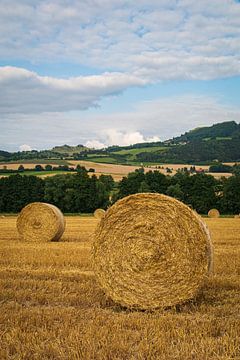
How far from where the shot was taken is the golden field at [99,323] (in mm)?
4668

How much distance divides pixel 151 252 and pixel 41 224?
A: 1060 centimetres

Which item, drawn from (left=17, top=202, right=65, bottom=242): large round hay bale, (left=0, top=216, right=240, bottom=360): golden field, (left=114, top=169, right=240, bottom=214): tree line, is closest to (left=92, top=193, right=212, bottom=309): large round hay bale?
(left=0, top=216, right=240, bottom=360): golden field

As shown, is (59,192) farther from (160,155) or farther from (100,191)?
(160,155)

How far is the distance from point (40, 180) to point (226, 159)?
48346mm

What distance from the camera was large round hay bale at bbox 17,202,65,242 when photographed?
1686 cm

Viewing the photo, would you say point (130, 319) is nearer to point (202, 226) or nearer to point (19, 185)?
point (202, 226)

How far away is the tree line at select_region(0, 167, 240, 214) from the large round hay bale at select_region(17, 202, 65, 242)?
31094 mm

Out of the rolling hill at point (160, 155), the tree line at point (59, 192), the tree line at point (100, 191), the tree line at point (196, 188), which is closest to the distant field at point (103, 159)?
the rolling hill at point (160, 155)

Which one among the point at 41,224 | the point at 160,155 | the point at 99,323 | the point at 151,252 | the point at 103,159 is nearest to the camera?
the point at 99,323

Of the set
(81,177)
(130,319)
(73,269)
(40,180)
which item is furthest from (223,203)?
(130,319)

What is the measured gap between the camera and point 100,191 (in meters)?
49.4

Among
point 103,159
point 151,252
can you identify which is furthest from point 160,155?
point 151,252

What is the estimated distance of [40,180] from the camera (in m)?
52.8

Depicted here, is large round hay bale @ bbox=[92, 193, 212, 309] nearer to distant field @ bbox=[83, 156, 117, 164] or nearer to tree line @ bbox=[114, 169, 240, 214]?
tree line @ bbox=[114, 169, 240, 214]
